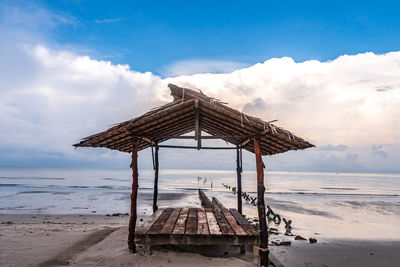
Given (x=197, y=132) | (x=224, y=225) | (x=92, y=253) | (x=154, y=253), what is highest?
(x=197, y=132)

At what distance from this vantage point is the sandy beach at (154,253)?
20.7 feet

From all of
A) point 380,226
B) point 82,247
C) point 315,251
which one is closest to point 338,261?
point 315,251

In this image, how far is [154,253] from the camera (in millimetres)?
6566

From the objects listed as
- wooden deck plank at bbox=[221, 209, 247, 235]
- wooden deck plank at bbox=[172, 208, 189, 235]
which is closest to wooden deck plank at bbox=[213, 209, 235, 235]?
wooden deck plank at bbox=[221, 209, 247, 235]

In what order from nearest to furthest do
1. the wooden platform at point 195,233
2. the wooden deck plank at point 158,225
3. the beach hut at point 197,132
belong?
1. the wooden platform at point 195,233
2. the wooden deck plank at point 158,225
3. the beach hut at point 197,132

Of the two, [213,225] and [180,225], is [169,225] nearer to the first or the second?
[180,225]

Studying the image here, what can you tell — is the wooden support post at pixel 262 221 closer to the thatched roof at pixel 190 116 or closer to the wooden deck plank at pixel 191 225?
the thatched roof at pixel 190 116

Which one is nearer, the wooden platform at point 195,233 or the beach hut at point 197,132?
the wooden platform at point 195,233

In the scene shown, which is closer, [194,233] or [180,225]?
[194,233]

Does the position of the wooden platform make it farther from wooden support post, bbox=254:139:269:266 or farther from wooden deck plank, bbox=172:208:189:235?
wooden support post, bbox=254:139:269:266

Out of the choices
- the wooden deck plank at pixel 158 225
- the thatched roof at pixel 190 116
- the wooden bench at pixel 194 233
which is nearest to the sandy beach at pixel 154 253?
the wooden bench at pixel 194 233

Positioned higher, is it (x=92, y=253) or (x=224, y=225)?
(x=224, y=225)

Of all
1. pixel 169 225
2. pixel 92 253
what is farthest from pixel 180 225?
pixel 92 253

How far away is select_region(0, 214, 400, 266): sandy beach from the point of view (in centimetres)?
632
